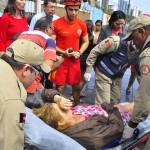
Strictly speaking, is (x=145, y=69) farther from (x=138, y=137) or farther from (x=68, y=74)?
(x=68, y=74)

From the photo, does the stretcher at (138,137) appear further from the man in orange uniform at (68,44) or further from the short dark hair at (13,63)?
the man in orange uniform at (68,44)

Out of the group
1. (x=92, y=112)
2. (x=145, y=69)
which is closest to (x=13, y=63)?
(x=145, y=69)

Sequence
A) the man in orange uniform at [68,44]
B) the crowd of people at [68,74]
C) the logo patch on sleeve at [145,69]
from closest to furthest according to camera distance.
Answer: the crowd of people at [68,74]
the logo patch on sleeve at [145,69]
the man in orange uniform at [68,44]

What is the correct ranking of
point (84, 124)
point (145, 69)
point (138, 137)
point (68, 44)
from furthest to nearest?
point (68, 44) < point (84, 124) < point (138, 137) < point (145, 69)

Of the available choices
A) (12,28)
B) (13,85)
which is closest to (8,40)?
(12,28)

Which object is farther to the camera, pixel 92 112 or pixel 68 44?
pixel 68 44

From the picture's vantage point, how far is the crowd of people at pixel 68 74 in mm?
1327

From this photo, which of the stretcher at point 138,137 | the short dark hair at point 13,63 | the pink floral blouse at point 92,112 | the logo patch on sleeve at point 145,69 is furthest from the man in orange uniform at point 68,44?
the short dark hair at point 13,63

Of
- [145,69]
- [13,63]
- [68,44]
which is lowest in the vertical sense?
[68,44]

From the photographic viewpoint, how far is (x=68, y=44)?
414cm

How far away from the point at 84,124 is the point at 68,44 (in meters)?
1.80

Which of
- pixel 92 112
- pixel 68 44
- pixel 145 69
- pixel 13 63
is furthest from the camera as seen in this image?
pixel 68 44

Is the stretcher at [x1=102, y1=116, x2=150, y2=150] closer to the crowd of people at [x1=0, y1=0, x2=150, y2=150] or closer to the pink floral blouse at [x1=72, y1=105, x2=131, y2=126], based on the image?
the crowd of people at [x1=0, y1=0, x2=150, y2=150]

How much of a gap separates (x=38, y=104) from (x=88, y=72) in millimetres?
A: 1102
